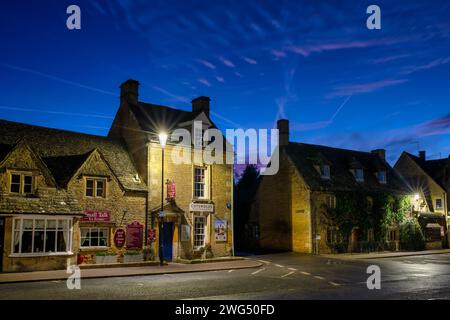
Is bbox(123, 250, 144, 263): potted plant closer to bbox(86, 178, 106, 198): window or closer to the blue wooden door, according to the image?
the blue wooden door

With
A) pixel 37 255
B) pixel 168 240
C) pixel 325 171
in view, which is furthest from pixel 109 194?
pixel 325 171

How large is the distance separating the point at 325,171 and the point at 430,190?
17498 mm

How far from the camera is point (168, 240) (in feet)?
99.1

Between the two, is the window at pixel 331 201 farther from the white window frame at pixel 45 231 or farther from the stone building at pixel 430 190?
the white window frame at pixel 45 231

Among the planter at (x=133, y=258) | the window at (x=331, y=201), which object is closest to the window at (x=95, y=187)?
the planter at (x=133, y=258)

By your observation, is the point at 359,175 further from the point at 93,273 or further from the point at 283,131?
the point at 93,273

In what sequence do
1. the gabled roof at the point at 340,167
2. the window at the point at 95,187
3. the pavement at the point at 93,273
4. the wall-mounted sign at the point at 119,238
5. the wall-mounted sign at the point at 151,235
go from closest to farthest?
the pavement at the point at 93,273 → the window at the point at 95,187 → the wall-mounted sign at the point at 119,238 → the wall-mounted sign at the point at 151,235 → the gabled roof at the point at 340,167

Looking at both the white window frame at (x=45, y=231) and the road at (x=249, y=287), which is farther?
the white window frame at (x=45, y=231)

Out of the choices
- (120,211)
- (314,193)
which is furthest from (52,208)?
(314,193)

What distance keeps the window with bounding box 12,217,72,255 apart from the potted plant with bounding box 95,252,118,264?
5.24ft

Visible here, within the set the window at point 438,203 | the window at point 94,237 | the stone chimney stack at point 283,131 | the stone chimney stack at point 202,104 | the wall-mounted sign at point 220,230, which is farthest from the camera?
the window at point 438,203

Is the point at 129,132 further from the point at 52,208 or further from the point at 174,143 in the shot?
the point at 52,208

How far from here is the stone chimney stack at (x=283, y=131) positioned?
3986cm

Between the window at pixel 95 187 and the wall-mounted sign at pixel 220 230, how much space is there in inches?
325
